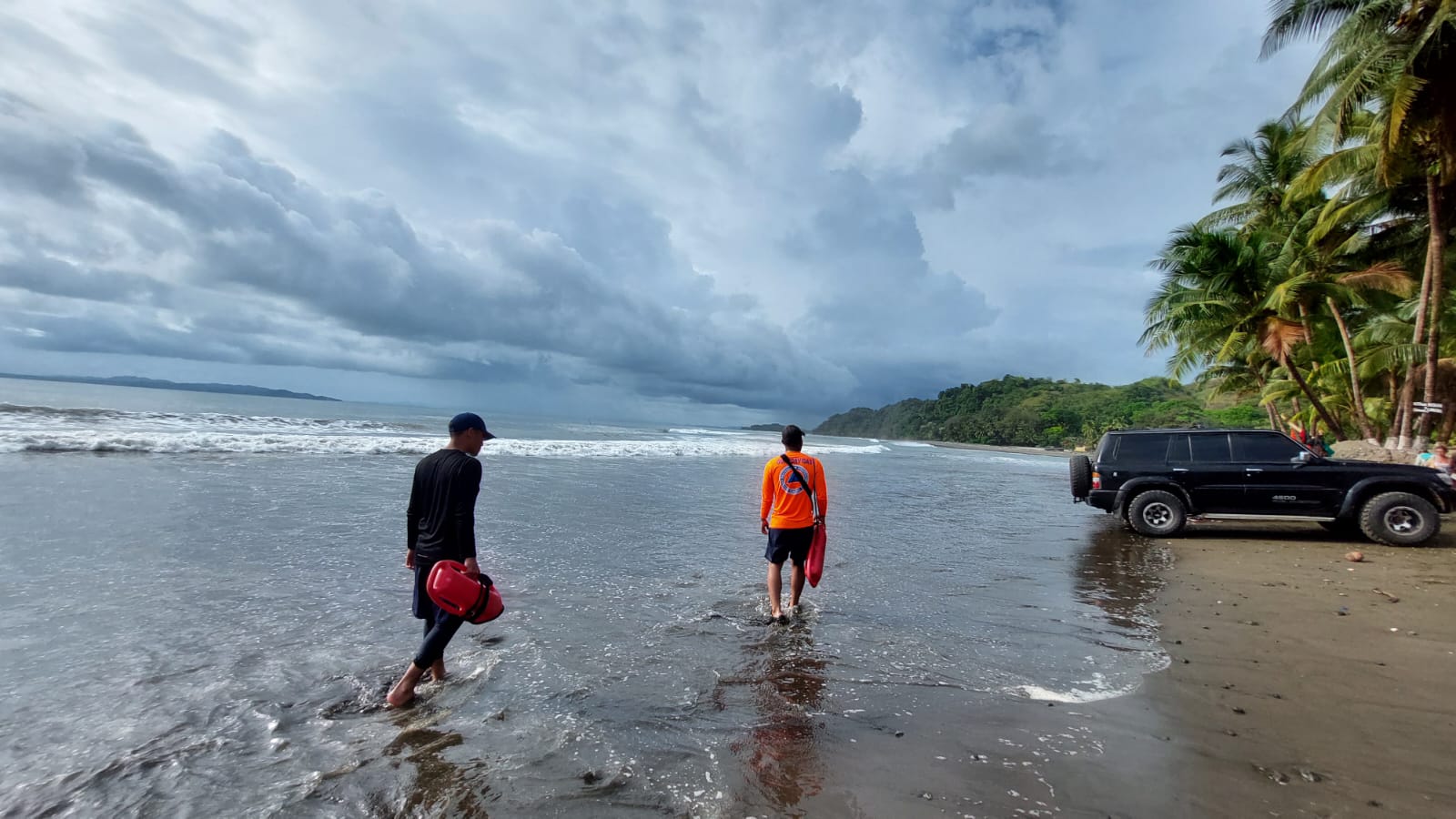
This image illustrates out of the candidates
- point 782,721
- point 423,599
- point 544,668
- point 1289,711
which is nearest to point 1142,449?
point 1289,711

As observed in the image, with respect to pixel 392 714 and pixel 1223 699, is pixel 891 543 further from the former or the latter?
pixel 392 714

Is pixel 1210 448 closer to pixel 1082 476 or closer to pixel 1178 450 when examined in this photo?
pixel 1178 450

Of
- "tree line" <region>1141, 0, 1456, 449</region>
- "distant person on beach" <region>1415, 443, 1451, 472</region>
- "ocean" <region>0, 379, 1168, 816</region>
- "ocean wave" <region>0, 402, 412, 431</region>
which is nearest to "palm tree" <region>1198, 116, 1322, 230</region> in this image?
"tree line" <region>1141, 0, 1456, 449</region>

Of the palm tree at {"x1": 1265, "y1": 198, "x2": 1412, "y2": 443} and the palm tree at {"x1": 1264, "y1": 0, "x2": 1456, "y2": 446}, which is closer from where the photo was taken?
the palm tree at {"x1": 1264, "y1": 0, "x2": 1456, "y2": 446}

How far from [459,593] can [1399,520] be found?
40.9 feet

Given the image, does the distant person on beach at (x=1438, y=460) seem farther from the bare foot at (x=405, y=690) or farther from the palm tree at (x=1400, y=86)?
the bare foot at (x=405, y=690)

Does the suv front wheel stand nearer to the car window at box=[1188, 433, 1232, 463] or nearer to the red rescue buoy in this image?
the car window at box=[1188, 433, 1232, 463]

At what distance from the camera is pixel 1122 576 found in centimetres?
747

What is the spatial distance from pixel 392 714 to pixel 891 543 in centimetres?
701

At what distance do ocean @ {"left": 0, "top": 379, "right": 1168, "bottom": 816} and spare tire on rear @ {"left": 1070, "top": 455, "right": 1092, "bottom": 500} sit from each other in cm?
166

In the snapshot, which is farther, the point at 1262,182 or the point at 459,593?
the point at 1262,182

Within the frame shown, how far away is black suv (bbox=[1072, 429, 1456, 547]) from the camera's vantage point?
30.4ft

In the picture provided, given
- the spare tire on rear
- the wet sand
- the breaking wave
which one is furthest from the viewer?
the breaking wave

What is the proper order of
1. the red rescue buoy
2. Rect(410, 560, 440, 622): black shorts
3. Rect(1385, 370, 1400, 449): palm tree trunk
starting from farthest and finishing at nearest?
Rect(1385, 370, 1400, 449): palm tree trunk → Rect(410, 560, 440, 622): black shorts → the red rescue buoy
